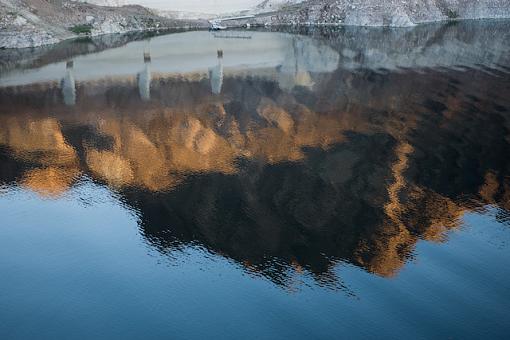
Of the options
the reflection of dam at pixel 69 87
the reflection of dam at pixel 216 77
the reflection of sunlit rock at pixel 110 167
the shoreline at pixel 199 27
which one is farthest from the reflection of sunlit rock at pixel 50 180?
the shoreline at pixel 199 27

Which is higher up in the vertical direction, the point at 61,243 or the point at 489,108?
the point at 489,108

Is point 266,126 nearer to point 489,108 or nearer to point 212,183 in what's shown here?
point 212,183

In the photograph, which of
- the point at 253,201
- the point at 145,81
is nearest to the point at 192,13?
the point at 145,81

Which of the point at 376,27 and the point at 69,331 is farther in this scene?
the point at 376,27

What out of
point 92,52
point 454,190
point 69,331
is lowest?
point 69,331

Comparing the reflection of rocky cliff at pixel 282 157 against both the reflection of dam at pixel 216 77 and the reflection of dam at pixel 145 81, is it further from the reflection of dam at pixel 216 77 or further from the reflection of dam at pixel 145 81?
the reflection of dam at pixel 145 81

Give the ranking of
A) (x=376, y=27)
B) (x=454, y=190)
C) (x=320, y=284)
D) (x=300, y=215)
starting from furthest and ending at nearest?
(x=376, y=27) → (x=454, y=190) → (x=300, y=215) → (x=320, y=284)

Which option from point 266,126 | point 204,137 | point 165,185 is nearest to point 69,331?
point 165,185

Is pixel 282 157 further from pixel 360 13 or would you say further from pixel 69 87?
pixel 360 13
